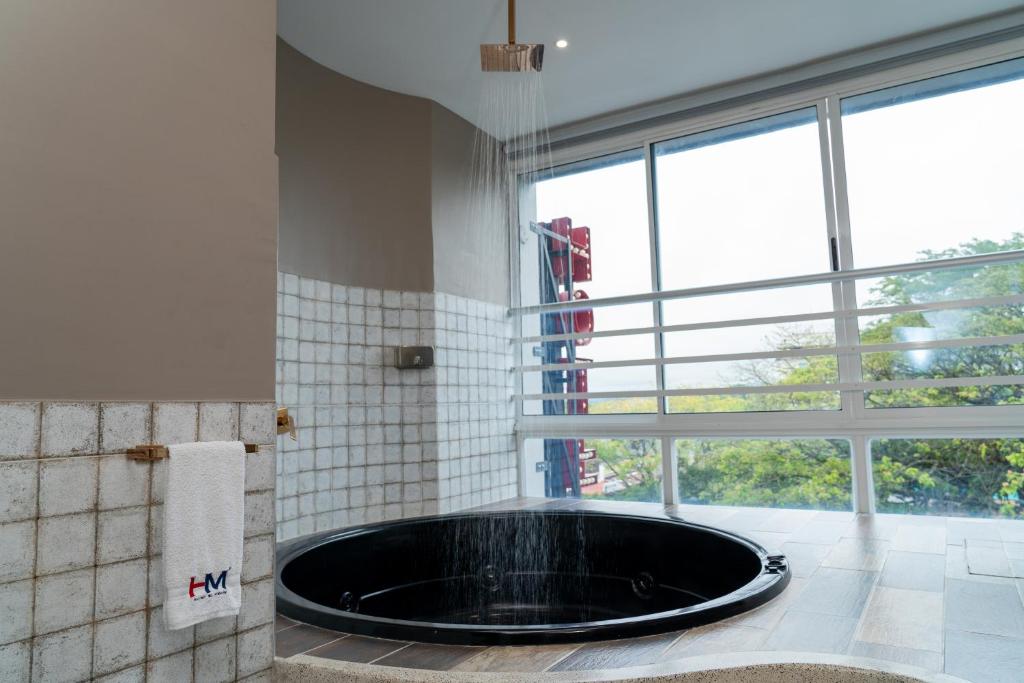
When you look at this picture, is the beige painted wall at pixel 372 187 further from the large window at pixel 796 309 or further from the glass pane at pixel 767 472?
the glass pane at pixel 767 472

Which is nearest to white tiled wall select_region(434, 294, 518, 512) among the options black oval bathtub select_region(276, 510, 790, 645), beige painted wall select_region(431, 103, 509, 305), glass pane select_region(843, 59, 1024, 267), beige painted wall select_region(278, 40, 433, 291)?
beige painted wall select_region(431, 103, 509, 305)

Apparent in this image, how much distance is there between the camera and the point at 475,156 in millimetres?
4121

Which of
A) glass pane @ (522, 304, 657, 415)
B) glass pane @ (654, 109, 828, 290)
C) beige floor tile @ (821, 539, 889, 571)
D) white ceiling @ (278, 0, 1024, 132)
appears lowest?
beige floor tile @ (821, 539, 889, 571)

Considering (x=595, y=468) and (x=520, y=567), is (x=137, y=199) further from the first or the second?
(x=595, y=468)

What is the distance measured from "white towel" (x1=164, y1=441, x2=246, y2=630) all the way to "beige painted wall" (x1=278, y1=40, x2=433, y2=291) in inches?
68.1

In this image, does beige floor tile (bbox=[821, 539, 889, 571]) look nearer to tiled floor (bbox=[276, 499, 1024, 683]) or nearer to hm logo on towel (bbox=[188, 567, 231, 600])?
tiled floor (bbox=[276, 499, 1024, 683])

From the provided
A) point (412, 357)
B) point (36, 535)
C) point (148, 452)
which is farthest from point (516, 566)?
point (36, 535)

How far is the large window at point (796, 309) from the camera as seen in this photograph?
3.13m

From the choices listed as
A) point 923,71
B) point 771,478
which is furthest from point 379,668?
point 923,71

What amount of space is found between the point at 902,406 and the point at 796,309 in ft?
2.17

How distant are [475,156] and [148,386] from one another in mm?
2993

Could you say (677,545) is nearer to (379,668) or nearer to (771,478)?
(771,478)

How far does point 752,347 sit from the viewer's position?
3.59m

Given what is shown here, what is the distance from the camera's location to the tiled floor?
4.95ft
